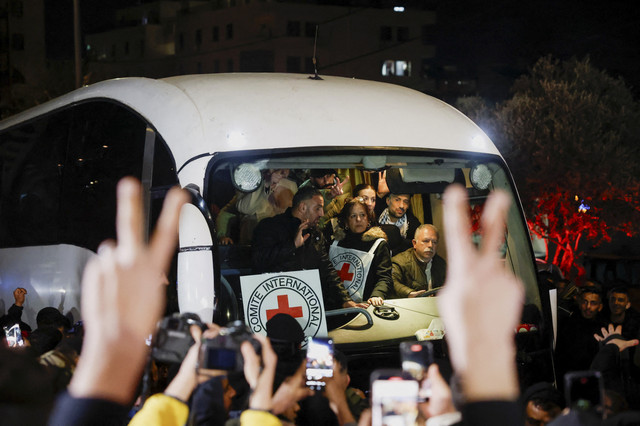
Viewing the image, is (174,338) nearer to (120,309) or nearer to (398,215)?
(120,309)

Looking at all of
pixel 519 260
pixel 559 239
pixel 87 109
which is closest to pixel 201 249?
pixel 519 260

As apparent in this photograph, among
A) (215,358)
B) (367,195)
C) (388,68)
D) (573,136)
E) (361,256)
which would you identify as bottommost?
(215,358)

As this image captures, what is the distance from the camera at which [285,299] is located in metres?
5.29

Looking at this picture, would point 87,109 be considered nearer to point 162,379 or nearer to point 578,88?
point 162,379

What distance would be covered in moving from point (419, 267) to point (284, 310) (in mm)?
1561

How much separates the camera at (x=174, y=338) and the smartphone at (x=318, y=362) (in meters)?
0.71

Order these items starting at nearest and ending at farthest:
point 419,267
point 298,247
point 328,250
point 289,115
Result: point 289,115 < point 298,247 < point 419,267 < point 328,250

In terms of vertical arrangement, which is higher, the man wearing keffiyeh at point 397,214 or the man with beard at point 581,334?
the man wearing keffiyeh at point 397,214

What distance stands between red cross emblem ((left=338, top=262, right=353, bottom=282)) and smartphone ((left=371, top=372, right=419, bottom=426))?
418 centimetres

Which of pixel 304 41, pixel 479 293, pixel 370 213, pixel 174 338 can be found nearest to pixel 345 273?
pixel 370 213

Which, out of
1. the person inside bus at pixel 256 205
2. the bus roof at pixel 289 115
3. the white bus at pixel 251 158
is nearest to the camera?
the white bus at pixel 251 158

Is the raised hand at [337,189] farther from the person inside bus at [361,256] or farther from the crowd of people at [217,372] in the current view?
the crowd of people at [217,372]

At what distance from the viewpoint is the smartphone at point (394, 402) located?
6.61 feet

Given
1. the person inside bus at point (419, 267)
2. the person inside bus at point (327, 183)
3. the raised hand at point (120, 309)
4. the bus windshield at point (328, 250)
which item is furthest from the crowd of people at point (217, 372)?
the person inside bus at point (327, 183)
